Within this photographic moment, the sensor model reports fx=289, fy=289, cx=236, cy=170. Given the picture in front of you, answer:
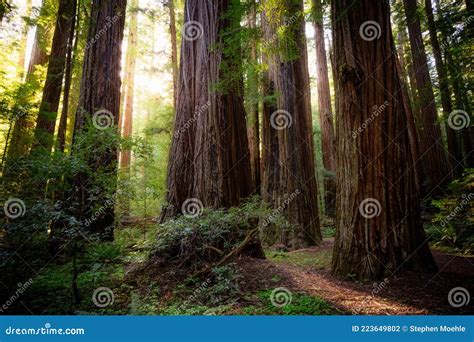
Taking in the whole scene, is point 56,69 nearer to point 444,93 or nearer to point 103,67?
point 103,67

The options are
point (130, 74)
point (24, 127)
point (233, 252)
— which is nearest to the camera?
point (233, 252)

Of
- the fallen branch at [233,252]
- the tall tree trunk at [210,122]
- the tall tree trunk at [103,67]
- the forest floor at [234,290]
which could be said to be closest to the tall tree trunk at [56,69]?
the tall tree trunk at [103,67]

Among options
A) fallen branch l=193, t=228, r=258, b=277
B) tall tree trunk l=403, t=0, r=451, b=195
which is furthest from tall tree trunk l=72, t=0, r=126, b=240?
tall tree trunk l=403, t=0, r=451, b=195

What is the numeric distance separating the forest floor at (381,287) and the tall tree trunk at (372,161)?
0.22 metres

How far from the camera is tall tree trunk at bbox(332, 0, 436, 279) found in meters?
4.09

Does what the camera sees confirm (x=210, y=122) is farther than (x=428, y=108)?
No

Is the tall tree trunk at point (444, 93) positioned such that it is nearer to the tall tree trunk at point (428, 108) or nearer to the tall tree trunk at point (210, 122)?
the tall tree trunk at point (428, 108)

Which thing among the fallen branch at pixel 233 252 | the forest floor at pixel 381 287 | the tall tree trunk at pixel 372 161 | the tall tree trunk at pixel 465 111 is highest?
the tall tree trunk at pixel 465 111

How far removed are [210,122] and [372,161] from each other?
2803 millimetres

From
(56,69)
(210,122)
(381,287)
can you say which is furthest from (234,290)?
(56,69)

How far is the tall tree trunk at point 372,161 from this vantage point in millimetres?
4086

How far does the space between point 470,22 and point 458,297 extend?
678cm

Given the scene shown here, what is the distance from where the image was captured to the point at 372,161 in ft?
13.8

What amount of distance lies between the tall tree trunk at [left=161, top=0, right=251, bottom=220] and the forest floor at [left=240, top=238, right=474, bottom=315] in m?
1.46
